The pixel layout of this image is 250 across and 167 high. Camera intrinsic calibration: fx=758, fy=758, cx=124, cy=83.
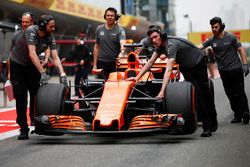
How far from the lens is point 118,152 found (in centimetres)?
794

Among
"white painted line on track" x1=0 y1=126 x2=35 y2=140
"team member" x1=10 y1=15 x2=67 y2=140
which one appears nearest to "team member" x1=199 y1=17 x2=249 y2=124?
"team member" x1=10 y1=15 x2=67 y2=140

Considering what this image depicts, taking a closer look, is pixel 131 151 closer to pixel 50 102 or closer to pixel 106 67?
pixel 50 102

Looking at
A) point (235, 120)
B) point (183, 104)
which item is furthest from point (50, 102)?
point (235, 120)

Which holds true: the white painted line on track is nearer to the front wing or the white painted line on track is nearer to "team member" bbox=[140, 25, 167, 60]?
the front wing

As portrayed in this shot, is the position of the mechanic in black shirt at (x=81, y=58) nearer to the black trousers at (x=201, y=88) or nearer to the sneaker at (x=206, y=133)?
the black trousers at (x=201, y=88)

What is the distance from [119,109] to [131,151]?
103cm

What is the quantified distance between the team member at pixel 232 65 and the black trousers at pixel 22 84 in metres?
2.58

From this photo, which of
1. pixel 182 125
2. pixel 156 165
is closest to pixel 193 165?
pixel 156 165

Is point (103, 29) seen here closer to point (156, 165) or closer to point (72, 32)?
point (156, 165)

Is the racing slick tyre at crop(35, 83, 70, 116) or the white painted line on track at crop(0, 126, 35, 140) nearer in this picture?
the racing slick tyre at crop(35, 83, 70, 116)

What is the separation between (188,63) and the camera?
31.9ft

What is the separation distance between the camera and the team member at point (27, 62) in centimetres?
957

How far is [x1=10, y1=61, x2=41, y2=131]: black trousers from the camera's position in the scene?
31.7 ft

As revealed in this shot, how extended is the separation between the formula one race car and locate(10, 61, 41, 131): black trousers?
371 mm
